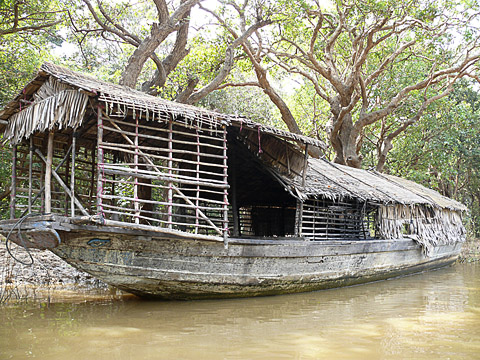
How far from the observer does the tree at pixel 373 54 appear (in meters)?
12.0

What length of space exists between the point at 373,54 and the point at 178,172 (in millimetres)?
9611

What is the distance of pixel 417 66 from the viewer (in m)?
15.4

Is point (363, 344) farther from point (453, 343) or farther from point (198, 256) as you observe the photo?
point (198, 256)

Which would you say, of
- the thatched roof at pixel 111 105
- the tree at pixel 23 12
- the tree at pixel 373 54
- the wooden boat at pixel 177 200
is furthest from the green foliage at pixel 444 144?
the tree at pixel 23 12

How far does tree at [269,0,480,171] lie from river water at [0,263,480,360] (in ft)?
24.9

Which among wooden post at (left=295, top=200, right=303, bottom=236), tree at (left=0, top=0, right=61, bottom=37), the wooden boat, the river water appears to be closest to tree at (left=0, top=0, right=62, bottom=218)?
tree at (left=0, top=0, right=61, bottom=37)

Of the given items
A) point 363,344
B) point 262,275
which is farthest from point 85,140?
point 363,344

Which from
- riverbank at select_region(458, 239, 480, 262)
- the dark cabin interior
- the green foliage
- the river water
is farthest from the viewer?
the green foliage

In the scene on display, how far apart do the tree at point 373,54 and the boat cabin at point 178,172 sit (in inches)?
107

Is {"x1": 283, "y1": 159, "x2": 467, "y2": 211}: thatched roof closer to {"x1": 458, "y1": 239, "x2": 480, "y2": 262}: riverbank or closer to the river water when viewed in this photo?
the river water

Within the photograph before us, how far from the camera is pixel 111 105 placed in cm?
527

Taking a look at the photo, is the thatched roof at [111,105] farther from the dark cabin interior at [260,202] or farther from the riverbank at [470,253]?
the riverbank at [470,253]

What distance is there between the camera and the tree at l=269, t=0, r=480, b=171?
12000 mm

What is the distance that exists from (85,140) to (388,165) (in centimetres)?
1550
